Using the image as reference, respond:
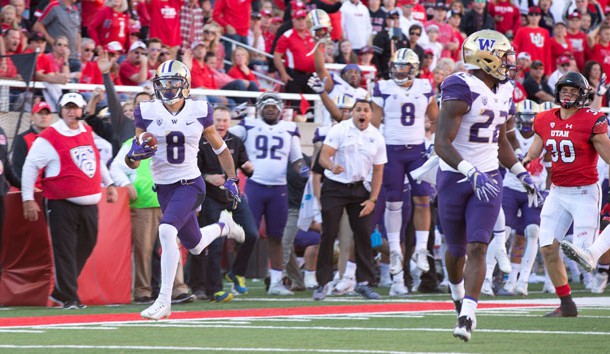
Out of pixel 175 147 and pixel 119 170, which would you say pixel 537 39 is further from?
pixel 175 147

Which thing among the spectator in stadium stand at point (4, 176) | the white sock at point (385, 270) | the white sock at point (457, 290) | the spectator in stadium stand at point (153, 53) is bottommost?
the white sock at point (385, 270)

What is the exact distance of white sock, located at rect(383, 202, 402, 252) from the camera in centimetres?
1235

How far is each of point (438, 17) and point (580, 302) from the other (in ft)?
28.5

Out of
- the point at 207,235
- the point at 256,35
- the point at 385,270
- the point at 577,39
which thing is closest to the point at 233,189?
the point at 207,235

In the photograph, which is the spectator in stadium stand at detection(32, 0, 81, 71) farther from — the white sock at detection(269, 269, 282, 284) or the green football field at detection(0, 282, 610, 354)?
the green football field at detection(0, 282, 610, 354)

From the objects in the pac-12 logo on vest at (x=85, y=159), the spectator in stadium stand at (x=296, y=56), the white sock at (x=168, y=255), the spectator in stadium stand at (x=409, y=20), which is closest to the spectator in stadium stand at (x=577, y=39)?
the spectator in stadium stand at (x=409, y=20)

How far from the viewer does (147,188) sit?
11773mm

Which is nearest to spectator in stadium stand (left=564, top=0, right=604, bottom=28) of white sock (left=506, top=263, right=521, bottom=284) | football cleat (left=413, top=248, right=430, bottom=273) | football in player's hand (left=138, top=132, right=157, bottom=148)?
white sock (left=506, top=263, right=521, bottom=284)

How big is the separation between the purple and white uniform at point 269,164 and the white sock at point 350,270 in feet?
2.58

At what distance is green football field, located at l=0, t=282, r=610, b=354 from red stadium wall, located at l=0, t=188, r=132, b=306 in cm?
35

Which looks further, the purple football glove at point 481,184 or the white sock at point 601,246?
the white sock at point 601,246

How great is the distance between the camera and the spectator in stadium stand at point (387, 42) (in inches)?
678

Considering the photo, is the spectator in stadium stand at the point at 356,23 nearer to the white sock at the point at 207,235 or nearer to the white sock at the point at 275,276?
the white sock at the point at 275,276

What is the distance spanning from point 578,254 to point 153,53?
23.6ft
